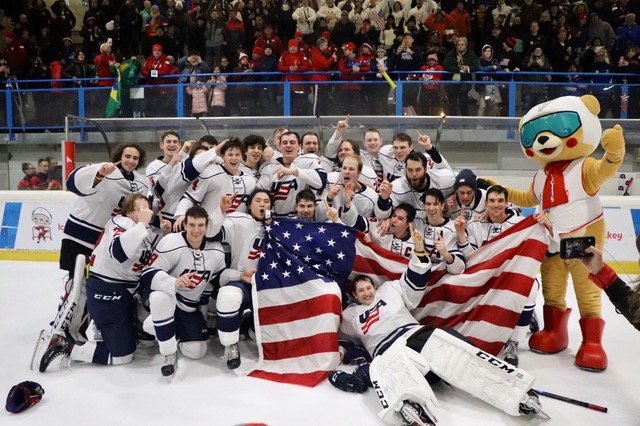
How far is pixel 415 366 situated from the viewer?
3.14m

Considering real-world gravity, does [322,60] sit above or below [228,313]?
above

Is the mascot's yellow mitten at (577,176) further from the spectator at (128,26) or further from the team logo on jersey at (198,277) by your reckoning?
the spectator at (128,26)

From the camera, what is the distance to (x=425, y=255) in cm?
367

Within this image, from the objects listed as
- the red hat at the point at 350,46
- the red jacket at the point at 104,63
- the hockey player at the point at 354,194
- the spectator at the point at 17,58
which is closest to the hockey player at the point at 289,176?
the hockey player at the point at 354,194

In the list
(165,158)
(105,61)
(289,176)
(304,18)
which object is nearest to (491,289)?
(289,176)

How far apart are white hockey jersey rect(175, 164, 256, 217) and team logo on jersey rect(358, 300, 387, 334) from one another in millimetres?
1220

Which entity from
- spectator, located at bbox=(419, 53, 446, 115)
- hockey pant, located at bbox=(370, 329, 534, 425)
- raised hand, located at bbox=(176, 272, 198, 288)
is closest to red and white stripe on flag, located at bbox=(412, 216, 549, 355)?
hockey pant, located at bbox=(370, 329, 534, 425)

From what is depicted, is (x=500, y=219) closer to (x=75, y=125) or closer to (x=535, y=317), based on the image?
(x=535, y=317)

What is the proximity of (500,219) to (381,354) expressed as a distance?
138 centimetres

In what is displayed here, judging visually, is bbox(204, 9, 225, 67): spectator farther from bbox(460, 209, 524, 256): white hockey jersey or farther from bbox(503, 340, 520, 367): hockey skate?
bbox(503, 340, 520, 367): hockey skate

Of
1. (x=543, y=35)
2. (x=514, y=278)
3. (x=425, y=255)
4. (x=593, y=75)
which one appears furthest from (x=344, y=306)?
(x=543, y=35)

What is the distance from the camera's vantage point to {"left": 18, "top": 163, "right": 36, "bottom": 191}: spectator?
286 inches

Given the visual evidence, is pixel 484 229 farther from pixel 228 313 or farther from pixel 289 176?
pixel 228 313

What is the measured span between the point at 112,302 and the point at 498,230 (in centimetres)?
254
